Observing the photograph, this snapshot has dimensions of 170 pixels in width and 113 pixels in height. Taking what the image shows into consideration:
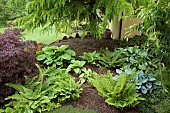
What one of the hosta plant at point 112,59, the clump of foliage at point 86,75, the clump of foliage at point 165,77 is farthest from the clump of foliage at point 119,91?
the hosta plant at point 112,59

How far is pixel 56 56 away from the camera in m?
4.39

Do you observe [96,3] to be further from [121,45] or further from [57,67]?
[57,67]

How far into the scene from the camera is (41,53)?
4527 millimetres

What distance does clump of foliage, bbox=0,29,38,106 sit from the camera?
3508 millimetres

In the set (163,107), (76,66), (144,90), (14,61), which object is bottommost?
(163,107)

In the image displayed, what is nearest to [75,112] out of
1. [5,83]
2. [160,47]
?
[5,83]

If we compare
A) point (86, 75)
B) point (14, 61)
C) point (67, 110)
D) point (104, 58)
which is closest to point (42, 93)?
point (67, 110)

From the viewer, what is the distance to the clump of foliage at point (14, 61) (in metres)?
3.51

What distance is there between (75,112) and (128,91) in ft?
2.67

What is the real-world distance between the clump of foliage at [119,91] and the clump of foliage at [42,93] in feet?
1.19

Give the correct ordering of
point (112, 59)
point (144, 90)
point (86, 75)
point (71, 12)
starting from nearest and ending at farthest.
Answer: point (144, 90) < point (86, 75) < point (112, 59) < point (71, 12)

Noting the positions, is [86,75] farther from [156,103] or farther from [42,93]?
[156,103]

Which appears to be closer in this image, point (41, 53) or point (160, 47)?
point (160, 47)

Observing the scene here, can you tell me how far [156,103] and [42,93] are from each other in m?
1.66
